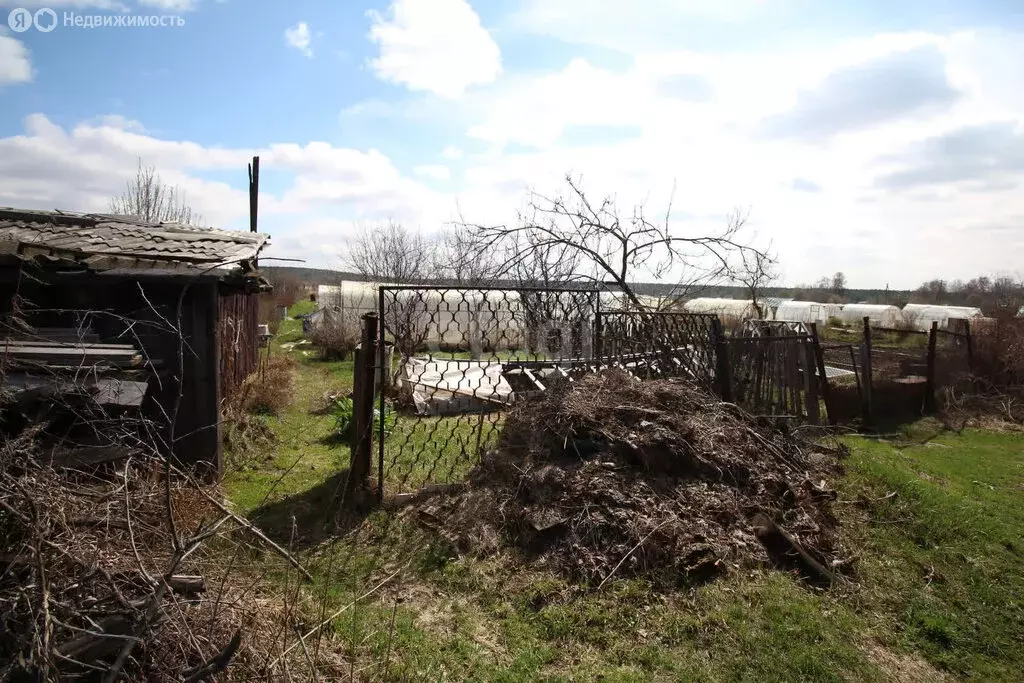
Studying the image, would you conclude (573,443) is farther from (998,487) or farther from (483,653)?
(998,487)

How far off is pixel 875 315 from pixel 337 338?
29992 mm

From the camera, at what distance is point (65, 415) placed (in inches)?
166

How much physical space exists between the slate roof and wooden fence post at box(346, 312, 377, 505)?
1679mm

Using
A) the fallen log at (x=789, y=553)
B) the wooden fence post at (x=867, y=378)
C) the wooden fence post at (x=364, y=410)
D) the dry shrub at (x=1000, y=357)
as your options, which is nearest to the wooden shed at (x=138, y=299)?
the wooden fence post at (x=364, y=410)

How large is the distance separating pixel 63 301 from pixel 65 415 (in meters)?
1.77

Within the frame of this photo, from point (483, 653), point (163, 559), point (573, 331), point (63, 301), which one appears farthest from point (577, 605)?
point (63, 301)

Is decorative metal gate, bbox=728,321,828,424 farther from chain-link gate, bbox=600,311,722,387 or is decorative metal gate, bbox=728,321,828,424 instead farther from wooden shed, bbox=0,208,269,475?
wooden shed, bbox=0,208,269,475

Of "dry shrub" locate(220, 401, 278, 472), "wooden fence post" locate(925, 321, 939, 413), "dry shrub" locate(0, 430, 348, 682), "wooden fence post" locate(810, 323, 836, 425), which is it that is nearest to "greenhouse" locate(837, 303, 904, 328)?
"wooden fence post" locate(925, 321, 939, 413)

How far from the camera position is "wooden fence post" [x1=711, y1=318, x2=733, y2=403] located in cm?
702

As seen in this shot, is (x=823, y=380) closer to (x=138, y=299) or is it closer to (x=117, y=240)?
(x=138, y=299)

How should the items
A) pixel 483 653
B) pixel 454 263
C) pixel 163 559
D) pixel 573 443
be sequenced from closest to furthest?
pixel 163 559
pixel 483 653
pixel 573 443
pixel 454 263

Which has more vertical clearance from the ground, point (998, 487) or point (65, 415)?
point (65, 415)

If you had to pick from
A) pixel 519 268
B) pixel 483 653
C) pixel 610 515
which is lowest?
pixel 483 653

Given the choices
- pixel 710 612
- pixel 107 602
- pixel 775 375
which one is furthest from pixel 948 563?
pixel 107 602
